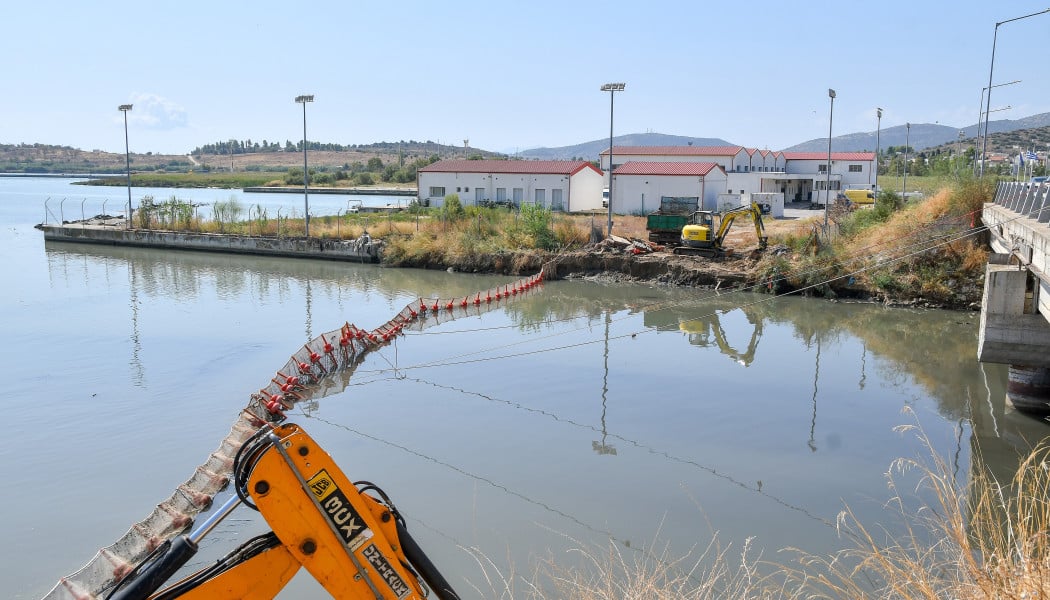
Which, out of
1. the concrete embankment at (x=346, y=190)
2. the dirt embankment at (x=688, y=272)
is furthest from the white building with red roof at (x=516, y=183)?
the concrete embankment at (x=346, y=190)

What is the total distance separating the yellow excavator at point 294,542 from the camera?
14.4 feet

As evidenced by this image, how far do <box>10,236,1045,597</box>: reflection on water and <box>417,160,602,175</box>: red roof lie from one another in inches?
Answer: 946

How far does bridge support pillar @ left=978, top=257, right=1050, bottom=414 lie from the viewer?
52.6 ft

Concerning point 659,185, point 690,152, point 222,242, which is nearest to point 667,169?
point 659,185

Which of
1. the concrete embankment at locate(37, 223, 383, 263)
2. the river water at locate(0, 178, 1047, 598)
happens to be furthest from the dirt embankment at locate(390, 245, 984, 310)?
the concrete embankment at locate(37, 223, 383, 263)

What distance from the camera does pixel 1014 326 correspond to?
16234 mm

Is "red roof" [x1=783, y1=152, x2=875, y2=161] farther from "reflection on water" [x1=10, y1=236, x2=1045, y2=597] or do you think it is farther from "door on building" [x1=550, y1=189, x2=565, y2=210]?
"reflection on water" [x1=10, y1=236, x2=1045, y2=597]

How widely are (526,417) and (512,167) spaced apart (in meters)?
40.3

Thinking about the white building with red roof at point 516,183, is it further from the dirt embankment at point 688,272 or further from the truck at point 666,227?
the dirt embankment at point 688,272

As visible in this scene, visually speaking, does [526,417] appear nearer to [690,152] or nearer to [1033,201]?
[1033,201]

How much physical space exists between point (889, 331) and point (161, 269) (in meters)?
32.4

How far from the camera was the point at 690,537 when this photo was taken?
1094 cm

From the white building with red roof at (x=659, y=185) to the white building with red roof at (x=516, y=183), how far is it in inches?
125

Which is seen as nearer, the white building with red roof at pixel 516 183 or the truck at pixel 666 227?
the truck at pixel 666 227
